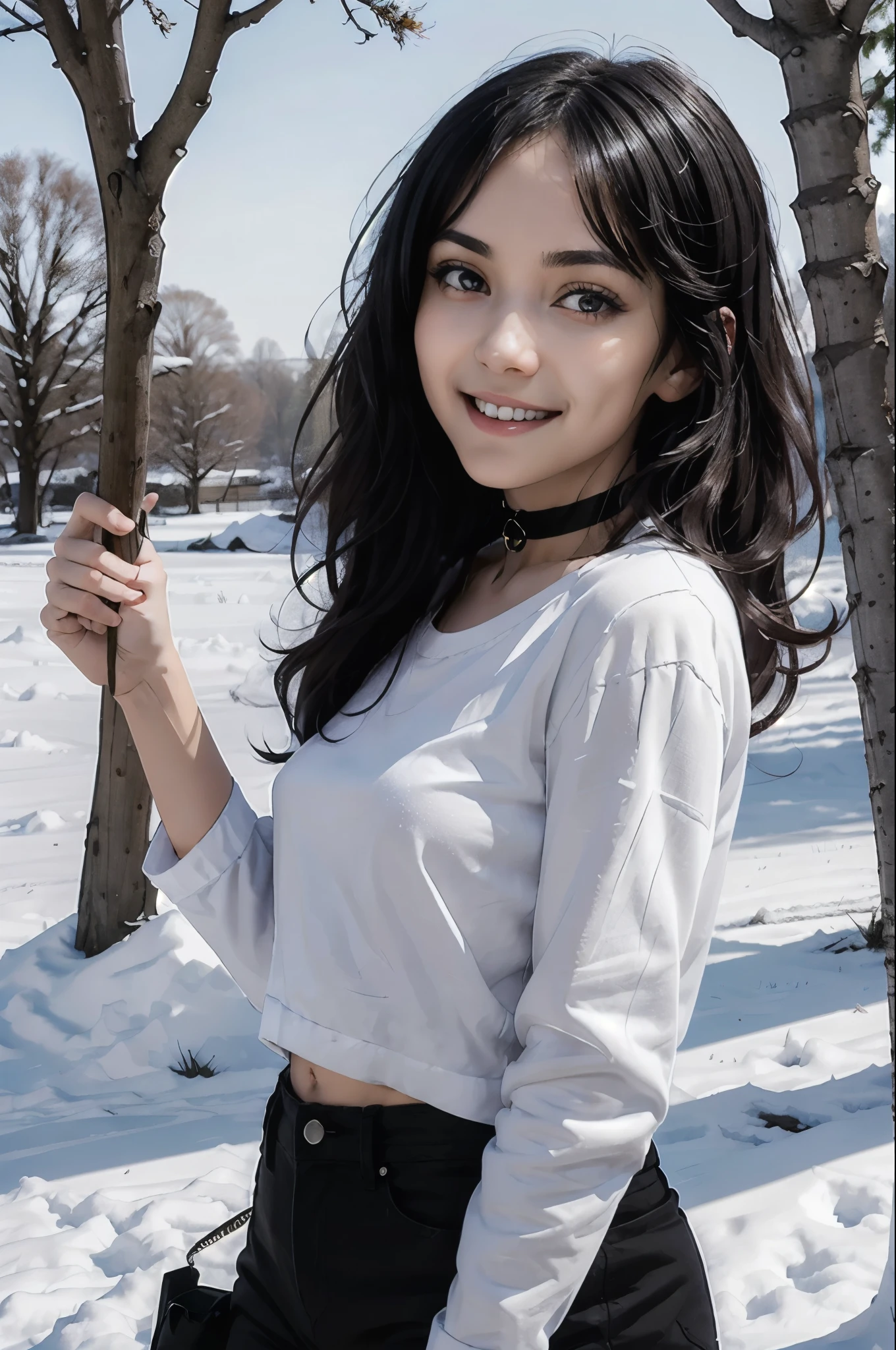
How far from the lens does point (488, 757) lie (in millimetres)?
929

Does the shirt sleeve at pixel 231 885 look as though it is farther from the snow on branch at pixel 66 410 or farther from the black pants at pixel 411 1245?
the snow on branch at pixel 66 410

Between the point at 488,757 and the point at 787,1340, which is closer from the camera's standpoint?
the point at 488,757

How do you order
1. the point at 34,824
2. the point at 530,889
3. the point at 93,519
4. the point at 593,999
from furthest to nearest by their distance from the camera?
the point at 34,824 → the point at 93,519 → the point at 530,889 → the point at 593,999

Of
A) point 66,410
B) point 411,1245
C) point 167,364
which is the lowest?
point 411,1245

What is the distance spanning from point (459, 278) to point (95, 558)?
1.53ft

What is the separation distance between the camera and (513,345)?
0.98 m

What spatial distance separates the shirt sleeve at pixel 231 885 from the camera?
120cm

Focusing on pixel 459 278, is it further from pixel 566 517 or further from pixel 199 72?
pixel 199 72

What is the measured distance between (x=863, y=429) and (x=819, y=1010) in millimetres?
2245

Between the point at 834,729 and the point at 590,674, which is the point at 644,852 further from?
the point at 834,729

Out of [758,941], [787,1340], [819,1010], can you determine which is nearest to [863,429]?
[787,1340]

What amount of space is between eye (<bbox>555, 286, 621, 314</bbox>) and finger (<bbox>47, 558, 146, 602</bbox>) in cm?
53

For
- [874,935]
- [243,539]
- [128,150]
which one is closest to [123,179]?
[128,150]

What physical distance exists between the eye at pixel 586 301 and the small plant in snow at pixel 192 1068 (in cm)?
251
